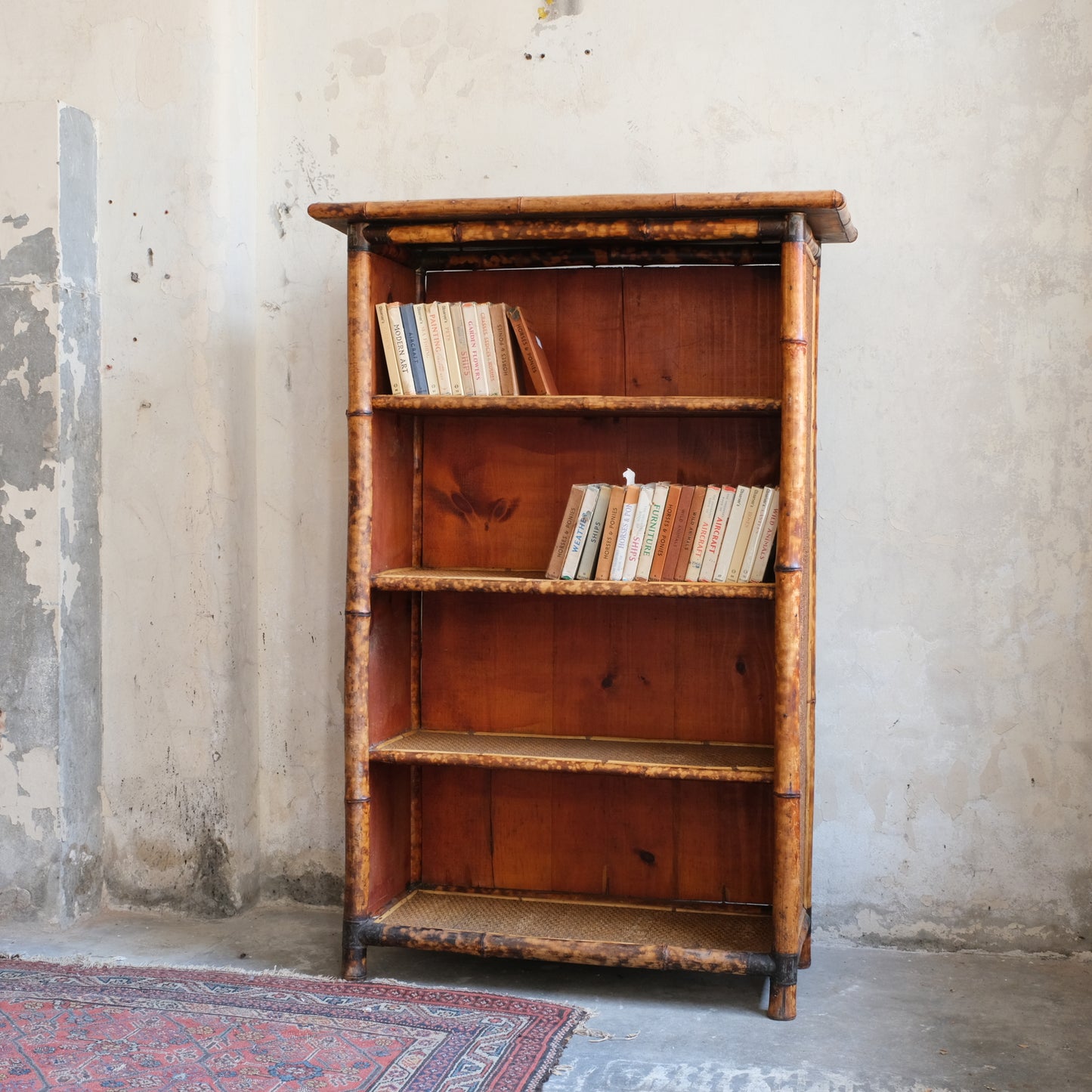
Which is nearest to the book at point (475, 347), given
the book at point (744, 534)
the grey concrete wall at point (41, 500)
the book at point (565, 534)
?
the book at point (565, 534)

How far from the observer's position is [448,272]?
2.89m

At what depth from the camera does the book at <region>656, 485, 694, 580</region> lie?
254cm

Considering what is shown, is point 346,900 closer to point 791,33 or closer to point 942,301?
point 942,301

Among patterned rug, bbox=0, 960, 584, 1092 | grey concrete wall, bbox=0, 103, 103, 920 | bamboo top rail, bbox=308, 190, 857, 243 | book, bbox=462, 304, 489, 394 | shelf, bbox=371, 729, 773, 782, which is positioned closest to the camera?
patterned rug, bbox=0, 960, 584, 1092

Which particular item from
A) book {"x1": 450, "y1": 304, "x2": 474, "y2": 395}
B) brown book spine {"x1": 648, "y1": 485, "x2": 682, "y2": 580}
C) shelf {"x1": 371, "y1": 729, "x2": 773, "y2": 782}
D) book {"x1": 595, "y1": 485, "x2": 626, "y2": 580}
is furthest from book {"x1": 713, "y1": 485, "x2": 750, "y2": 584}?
book {"x1": 450, "y1": 304, "x2": 474, "y2": 395}

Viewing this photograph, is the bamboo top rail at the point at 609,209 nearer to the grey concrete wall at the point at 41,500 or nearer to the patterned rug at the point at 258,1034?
the grey concrete wall at the point at 41,500

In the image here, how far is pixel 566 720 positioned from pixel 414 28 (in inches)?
70.7

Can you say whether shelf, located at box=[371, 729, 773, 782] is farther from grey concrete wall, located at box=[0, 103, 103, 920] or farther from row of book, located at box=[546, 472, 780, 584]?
grey concrete wall, located at box=[0, 103, 103, 920]

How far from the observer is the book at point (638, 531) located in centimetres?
254

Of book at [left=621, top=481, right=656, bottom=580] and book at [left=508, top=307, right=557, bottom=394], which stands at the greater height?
book at [left=508, top=307, right=557, bottom=394]

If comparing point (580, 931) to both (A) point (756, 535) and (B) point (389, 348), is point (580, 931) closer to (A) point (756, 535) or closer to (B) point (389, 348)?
(A) point (756, 535)

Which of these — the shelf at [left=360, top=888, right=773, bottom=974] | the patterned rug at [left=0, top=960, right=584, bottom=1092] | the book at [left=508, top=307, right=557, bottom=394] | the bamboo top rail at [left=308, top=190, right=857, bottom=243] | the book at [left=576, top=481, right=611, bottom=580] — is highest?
the bamboo top rail at [left=308, top=190, right=857, bottom=243]

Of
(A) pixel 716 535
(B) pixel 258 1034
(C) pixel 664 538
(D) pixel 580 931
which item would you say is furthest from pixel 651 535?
(B) pixel 258 1034

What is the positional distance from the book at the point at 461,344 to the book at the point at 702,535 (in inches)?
23.0
